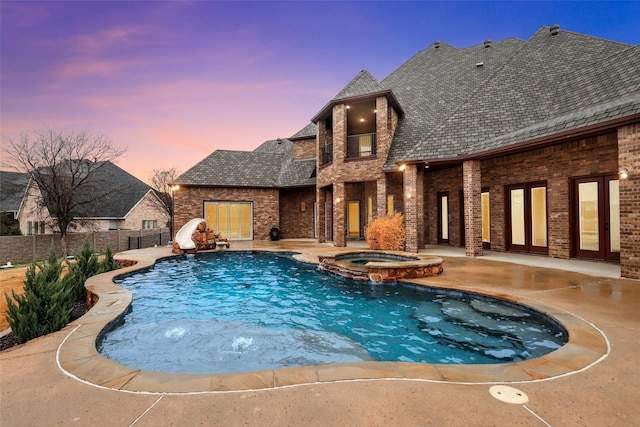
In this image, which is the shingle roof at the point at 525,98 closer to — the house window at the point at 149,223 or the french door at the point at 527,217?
the french door at the point at 527,217

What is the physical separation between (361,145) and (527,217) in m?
8.67

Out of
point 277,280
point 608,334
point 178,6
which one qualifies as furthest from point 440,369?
point 178,6

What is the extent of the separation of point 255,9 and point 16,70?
30.1ft

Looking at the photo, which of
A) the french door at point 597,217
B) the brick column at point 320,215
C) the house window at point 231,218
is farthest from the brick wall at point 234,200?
the french door at point 597,217

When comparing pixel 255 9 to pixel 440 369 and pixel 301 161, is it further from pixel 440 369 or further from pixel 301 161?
pixel 440 369

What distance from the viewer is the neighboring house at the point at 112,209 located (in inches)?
842

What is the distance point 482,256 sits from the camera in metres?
10.9

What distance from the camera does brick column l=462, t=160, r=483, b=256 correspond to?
36.1 ft

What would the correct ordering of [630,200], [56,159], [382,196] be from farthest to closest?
[56,159], [382,196], [630,200]

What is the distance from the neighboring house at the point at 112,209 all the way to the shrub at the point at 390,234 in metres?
19.0

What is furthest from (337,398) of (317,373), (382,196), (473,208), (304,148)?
(304,148)

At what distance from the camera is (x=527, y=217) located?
36.6 ft

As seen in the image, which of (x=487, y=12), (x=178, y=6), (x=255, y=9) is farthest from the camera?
(x=487, y=12)

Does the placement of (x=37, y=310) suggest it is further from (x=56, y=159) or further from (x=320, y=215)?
(x=56, y=159)
